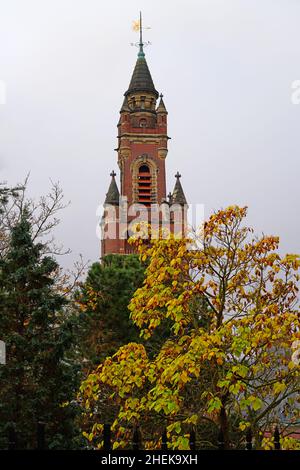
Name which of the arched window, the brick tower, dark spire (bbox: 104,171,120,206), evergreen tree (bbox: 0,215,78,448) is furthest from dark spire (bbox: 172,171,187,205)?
evergreen tree (bbox: 0,215,78,448)

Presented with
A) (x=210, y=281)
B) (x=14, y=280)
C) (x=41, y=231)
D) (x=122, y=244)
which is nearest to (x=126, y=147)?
(x=122, y=244)

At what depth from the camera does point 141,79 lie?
184 feet

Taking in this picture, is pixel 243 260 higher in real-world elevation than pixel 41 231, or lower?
lower

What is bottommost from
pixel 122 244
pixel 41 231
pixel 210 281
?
pixel 210 281

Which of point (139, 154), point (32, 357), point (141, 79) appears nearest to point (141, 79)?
point (141, 79)

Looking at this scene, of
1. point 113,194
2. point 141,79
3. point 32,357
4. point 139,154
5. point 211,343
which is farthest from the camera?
point 141,79

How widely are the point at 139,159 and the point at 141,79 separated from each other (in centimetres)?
975

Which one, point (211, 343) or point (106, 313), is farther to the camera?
point (106, 313)

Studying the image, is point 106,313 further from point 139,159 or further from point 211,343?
point 139,159

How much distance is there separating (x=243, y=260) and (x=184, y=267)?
958 millimetres

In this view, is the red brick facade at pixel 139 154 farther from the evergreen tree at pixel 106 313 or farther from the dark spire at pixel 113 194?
the evergreen tree at pixel 106 313

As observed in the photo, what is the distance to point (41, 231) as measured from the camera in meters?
21.9

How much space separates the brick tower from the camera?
49.7 m
